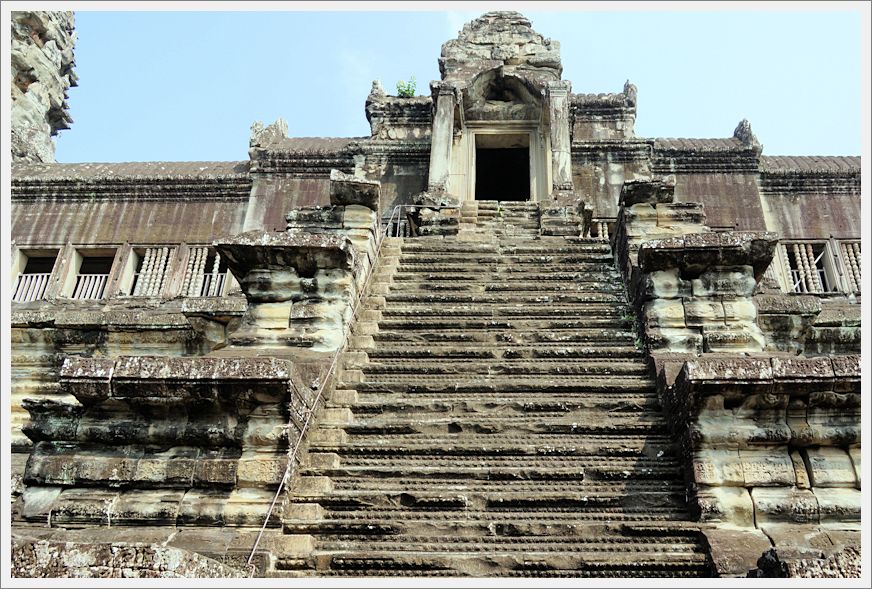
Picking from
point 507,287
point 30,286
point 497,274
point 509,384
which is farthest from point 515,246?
point 30,286

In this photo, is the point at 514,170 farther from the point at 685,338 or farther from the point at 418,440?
the point at 418,440

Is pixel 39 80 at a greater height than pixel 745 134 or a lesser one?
greater

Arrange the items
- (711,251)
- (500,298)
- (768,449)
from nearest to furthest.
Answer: (768,449) < (711,251) < (500,298)

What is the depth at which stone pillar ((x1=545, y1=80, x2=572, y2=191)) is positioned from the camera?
1209 cm

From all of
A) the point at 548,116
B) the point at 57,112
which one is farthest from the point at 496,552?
the point at 57,112

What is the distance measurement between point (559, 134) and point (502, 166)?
12.4ft

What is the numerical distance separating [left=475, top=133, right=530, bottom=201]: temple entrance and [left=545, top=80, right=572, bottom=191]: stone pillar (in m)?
1.07

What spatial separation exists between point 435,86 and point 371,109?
2633 mm

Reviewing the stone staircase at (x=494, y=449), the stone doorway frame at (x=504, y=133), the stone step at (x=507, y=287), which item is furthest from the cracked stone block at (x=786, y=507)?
the stone doorway frame at (x=504, y=133)

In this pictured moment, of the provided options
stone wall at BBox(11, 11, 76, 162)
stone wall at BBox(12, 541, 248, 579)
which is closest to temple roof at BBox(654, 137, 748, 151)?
stone wall at BBox(12, 541, 248, 579)

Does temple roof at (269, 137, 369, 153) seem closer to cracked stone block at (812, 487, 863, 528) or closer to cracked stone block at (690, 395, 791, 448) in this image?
cracked stone block at (690, 395, 791, 448)

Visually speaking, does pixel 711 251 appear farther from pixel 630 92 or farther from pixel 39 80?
pixel 39 80

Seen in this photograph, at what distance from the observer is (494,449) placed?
5121 millimetres

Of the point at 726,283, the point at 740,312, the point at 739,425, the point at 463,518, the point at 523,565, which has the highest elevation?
the point at 726,283
